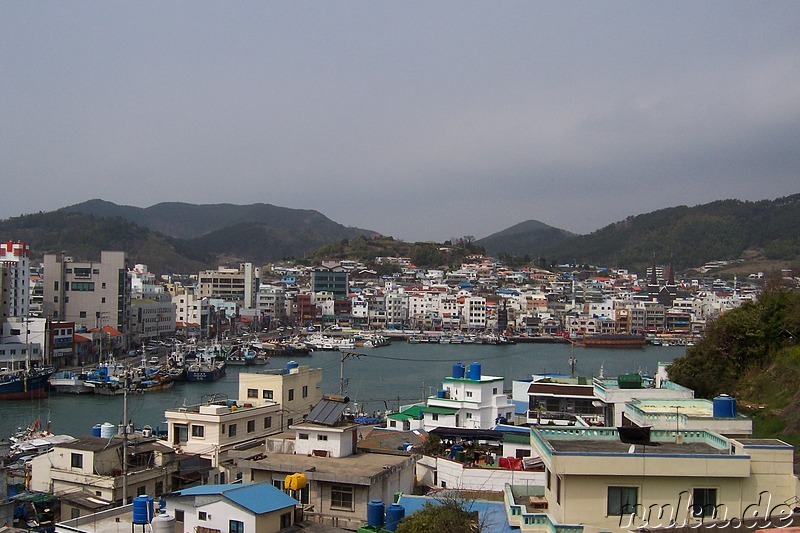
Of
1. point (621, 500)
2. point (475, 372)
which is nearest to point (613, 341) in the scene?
point (475, 372)

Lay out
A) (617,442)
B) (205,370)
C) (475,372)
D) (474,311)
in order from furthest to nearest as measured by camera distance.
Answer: (474,311), (205,370), (475,372), (617,442)

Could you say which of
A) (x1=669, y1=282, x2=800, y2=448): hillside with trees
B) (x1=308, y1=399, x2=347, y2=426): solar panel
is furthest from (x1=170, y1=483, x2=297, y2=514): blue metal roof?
(x1=669, y1=282, x2=800, y2=448): hillside with trees

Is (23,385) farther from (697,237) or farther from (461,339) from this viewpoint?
(697,237)

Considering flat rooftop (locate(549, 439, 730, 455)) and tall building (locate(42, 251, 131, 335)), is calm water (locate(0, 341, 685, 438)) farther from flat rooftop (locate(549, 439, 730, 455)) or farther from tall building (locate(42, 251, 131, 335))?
flat rooftop (locate(549, 439, 730, 455))

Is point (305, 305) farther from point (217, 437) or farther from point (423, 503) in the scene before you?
point (423, 503)

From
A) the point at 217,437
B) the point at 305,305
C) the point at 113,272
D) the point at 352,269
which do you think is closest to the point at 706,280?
the point at 352,269

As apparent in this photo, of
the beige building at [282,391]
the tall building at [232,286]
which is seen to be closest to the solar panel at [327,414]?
the beige building at [282,391]
